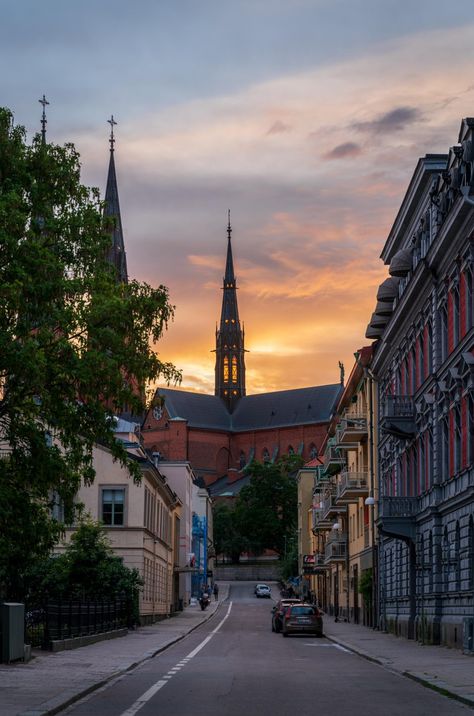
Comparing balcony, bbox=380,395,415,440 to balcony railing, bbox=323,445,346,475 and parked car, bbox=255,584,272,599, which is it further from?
parked car, bbox=255,584,272,599

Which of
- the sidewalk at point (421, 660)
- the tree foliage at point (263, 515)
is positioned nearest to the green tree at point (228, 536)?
the tree foliage at point (263, 515)

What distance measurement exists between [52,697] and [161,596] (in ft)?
163

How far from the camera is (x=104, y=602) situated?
38656mm

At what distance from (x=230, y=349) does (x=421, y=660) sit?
6663 inches

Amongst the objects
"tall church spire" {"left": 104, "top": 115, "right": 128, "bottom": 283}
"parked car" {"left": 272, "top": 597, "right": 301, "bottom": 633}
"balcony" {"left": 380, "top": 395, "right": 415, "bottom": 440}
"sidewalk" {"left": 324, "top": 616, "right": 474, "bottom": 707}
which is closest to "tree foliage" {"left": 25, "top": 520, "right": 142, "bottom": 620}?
"parked car" {"left": 272, "top": 597, "right": 301, "bottom": 633}

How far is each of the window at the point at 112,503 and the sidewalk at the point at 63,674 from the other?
17.4 m

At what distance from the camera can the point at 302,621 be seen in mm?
41469

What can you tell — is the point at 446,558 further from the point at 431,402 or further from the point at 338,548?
the point at 338,548

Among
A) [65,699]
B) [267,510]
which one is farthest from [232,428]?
[65,699]

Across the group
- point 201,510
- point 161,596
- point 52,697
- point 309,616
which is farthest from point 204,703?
point 201,510

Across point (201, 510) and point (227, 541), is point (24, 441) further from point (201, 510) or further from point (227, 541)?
point (227, 541)

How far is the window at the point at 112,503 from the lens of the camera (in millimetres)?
53656

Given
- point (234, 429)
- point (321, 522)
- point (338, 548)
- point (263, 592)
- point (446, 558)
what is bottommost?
point (263, 592)

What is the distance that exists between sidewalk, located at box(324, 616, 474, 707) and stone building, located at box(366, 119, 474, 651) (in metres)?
0.84
